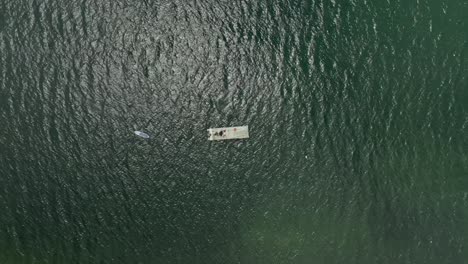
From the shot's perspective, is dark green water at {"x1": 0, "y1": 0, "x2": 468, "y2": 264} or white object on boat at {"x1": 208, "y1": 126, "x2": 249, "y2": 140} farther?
white object on boat at {"x1": 208, "y1": 126, "x2": 249, "y2": 140}

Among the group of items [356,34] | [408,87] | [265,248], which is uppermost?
[356,34]

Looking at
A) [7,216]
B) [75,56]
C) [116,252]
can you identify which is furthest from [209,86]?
[7,216]

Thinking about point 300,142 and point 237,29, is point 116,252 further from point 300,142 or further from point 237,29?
point 237,29

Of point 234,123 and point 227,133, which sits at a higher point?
point 234,123

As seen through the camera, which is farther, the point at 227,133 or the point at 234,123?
the point at 234,123
